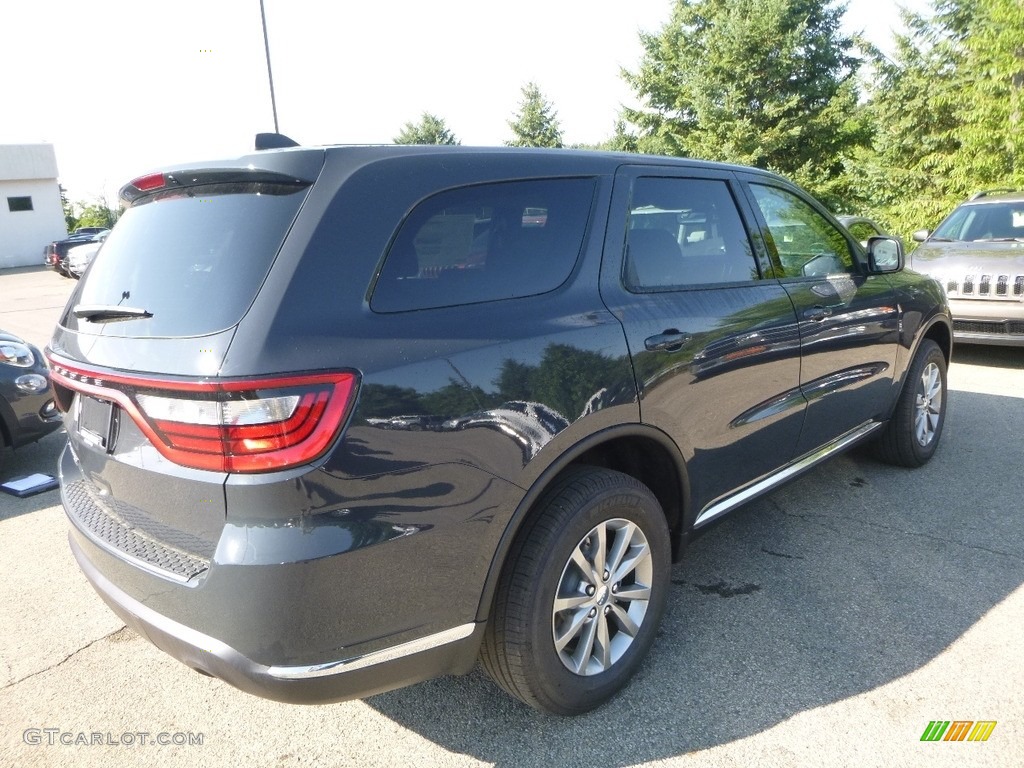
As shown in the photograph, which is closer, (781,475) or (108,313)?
(108,313)

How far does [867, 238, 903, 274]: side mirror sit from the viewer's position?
13.2 ft

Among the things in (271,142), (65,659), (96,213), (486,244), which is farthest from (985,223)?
(96,213)

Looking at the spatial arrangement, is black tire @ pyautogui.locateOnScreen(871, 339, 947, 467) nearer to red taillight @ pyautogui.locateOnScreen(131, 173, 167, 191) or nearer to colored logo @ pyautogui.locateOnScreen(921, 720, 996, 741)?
colored logo @ pyautogui.locateOnScreen(921, 720, 996, 741)

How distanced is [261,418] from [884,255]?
3556mm

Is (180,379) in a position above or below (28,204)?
below

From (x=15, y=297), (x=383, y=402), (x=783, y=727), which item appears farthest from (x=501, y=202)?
(x=15, y=297)

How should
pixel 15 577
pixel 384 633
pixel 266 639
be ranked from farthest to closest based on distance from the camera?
pixel 15 577
pixel 384 633
pixel 266 639

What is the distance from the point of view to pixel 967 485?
4.34 meters

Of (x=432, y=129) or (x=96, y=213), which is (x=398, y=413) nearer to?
(x=432, y=129)

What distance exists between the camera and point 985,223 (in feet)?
26.9

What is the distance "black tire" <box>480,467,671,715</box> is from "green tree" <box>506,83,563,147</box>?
45.8 meters

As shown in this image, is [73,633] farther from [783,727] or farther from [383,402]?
[783,727]

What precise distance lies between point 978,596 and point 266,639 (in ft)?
9.40

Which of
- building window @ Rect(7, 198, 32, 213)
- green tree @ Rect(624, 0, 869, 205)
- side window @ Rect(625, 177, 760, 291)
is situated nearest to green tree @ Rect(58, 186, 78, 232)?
building window @ Rect(7, 198, 32, 213)
